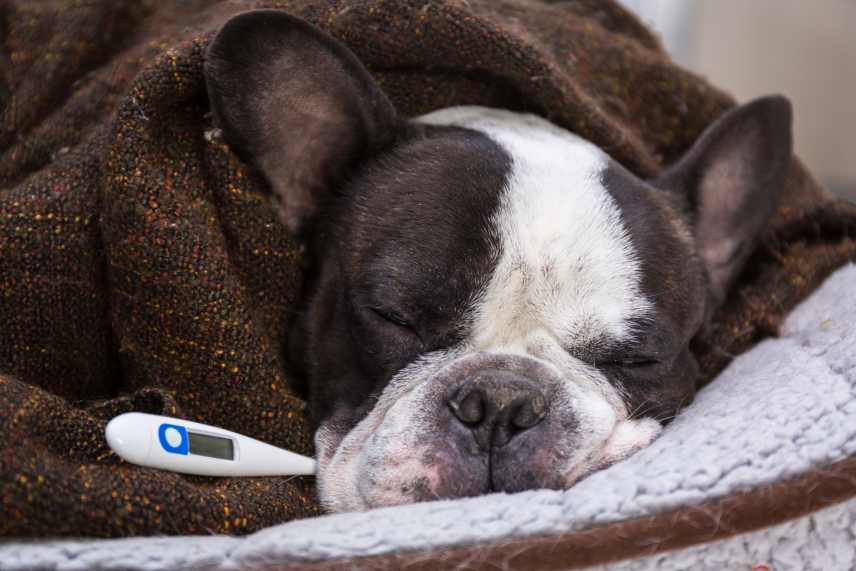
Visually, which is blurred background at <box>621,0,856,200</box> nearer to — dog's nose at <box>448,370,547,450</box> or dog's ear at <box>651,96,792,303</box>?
dog's ear at <box>651,96,792,303</box>

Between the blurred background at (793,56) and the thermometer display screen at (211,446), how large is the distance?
2.76 metres

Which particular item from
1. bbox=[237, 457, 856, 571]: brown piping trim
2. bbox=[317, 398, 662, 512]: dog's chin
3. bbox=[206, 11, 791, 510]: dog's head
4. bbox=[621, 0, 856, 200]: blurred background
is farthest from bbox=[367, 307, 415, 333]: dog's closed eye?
bbox=[621, 0, 856, 200]: blurred background

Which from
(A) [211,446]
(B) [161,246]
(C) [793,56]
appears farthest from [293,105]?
(C) [793,56]

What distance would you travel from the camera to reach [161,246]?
4.54 ft

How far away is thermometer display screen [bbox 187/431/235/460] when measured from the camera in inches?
49.3

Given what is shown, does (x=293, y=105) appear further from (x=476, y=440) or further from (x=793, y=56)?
(x=793, y=56)

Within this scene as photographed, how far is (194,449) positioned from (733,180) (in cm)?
130

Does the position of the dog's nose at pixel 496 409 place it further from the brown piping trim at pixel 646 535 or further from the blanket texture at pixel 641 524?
the brown piping trim at pixel 646 535

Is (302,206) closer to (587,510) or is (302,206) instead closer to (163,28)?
(163,28)

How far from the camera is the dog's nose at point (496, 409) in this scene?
1.27 meters

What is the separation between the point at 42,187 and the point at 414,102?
0.74m

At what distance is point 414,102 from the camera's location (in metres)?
1.82

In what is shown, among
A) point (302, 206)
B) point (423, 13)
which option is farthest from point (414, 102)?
point (302, 206)

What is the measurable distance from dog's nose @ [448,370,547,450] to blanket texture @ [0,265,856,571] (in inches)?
5.0
